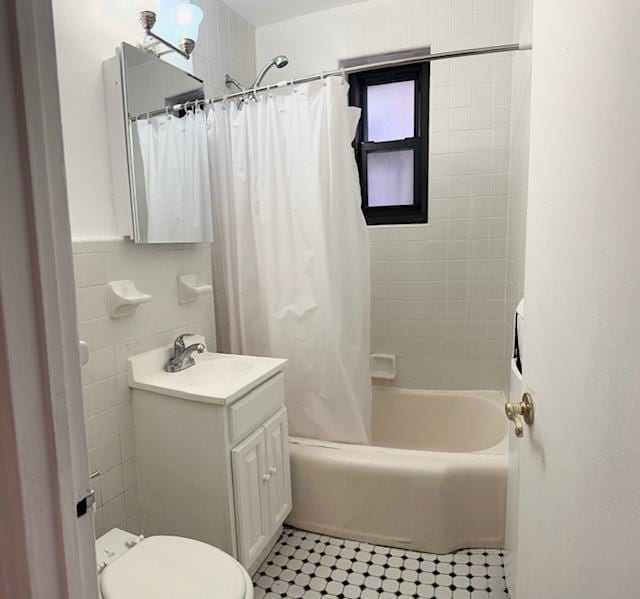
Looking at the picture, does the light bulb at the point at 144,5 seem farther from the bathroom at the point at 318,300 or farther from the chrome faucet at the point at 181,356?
the chrome faucet at the point at 181,356

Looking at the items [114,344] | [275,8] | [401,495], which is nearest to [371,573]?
[401,495]

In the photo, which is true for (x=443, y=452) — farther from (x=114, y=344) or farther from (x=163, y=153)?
(x=163, y=153)

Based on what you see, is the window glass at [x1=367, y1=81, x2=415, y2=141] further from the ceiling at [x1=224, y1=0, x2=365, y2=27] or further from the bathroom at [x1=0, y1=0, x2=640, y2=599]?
the ceiling at [x1=224, y1=0, x2=365, y2=27]

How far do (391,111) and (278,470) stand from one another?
2169 millimetres

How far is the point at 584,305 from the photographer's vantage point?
60 centimetres

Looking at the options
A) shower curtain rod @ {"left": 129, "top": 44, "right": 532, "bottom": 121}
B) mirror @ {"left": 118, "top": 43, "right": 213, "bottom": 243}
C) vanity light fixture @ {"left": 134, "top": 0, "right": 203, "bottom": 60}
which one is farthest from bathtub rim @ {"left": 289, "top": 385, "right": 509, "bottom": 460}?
vanity light fixture @ {"left": 134, "top": 0, "right": 203, "bottom": 60}

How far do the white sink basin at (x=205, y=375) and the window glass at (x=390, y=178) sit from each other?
1.37 meters

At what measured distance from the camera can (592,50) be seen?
578 millimetres

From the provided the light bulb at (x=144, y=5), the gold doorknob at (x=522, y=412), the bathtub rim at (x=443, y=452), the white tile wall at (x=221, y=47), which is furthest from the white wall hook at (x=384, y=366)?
the light bulb at (x=144, y=5)

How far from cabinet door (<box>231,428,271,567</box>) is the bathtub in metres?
0.28

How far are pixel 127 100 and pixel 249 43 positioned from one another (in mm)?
1336

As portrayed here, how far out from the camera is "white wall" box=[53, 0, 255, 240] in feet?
4.43

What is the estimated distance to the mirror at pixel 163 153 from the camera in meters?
1.53

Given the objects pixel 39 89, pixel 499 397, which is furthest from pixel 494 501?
pixel 39 89
